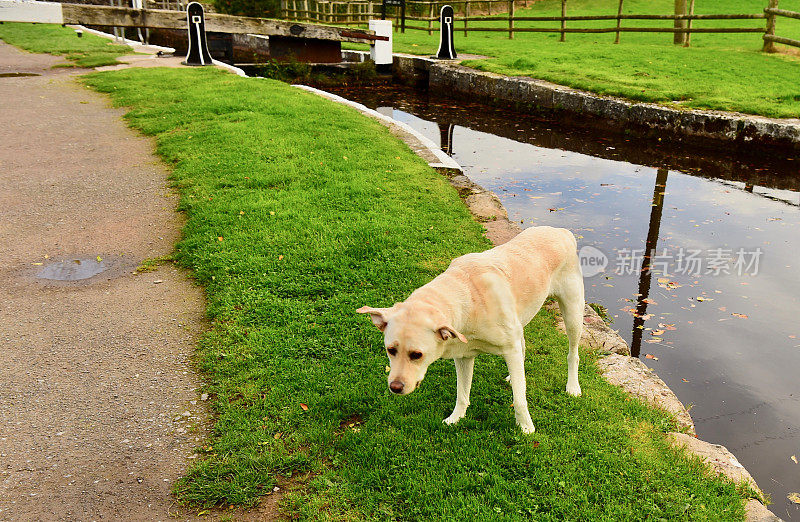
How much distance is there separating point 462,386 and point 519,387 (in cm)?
41

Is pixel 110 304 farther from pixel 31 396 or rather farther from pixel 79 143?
pixel 79 143

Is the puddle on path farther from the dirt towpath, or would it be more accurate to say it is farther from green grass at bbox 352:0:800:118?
green grass at bbox 352:0:800:118

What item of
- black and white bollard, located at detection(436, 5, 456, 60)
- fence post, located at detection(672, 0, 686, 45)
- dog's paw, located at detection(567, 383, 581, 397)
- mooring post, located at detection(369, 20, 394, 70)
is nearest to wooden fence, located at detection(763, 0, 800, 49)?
fence post, located at detection(672, 0, 686, 45)

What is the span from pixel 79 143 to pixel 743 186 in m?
11.6

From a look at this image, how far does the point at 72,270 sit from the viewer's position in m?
6.31

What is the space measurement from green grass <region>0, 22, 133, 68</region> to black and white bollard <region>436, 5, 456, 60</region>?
413 inches

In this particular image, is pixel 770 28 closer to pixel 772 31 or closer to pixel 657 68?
pixel 772 31

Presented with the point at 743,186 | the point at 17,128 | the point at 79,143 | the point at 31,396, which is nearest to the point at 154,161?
the point at 79,143

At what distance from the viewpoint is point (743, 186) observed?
34.7 feet

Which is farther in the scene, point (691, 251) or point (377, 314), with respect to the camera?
point (691, 251)

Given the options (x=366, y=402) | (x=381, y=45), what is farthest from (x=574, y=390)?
(x=381, y=45)

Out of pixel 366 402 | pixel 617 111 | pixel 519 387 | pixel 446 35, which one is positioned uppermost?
pixel 446 35

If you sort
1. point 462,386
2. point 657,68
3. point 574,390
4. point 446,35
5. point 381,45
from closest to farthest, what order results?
1. point 462,386
2. point 574,390
3. point 657,68
4. point 446,35
5. point 381,45

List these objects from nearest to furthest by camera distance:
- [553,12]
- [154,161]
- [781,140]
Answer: [154,161] < [781,140] < [553,12]
